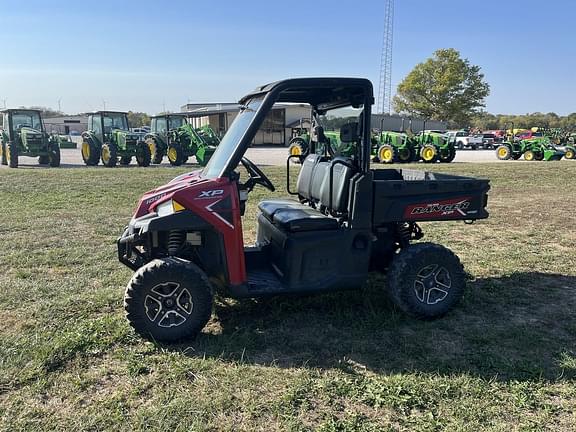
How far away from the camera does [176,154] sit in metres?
19.3

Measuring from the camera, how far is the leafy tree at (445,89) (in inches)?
2228

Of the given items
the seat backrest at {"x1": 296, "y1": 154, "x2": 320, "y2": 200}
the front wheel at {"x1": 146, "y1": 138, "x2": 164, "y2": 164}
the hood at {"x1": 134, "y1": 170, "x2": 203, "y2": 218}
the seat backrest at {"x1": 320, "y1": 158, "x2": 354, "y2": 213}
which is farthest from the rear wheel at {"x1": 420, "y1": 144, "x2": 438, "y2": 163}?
the hood at {"x1": 134, "y1": 170, "x2": 203, "y2": 218}

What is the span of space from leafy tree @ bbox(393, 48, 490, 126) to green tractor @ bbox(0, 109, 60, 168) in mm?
46439

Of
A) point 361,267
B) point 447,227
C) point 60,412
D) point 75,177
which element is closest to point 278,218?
point 361,267

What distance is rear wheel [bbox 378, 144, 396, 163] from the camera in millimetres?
22109

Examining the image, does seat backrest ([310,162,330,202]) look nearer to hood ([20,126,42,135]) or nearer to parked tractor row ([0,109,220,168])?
parked tractor row ([0,109,220,168])

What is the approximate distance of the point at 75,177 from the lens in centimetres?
1455

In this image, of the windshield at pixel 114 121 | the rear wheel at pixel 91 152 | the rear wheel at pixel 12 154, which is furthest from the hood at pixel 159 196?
the windshield at pixel 114 121

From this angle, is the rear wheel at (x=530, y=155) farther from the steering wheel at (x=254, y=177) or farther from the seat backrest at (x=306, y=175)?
the steering wheel at (x=254, y=177)

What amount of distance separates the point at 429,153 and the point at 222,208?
2023 cm

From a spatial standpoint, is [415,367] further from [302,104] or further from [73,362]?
[302,104]

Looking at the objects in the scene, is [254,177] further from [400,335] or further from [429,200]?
[400,335]

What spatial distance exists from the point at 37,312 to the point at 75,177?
444 inches

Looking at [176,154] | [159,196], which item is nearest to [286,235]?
[159,196]
